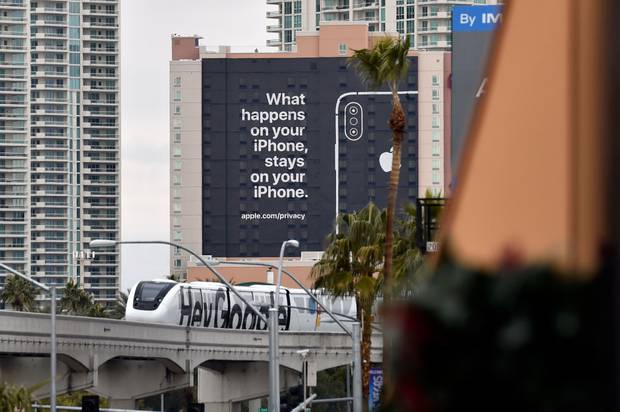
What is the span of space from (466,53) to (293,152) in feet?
493

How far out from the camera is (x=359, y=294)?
154 ft

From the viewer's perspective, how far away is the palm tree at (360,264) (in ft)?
152

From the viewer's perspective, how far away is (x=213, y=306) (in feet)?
266

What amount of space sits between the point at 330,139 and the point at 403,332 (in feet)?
590

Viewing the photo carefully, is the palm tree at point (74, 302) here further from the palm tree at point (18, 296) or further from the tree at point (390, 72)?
the tree at point (390, 72)

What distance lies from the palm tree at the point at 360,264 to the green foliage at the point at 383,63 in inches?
355

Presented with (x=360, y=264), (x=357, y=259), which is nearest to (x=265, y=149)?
(x=357, y=259)

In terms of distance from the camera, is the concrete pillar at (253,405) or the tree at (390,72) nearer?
the tree at (390,72)

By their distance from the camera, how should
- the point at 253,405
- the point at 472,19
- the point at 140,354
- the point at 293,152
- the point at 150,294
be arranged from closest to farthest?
1. the point at 472,19
2. the point at 140,354
3. the point at 150,294
4. the point at 253,405
5. the point at 293,152

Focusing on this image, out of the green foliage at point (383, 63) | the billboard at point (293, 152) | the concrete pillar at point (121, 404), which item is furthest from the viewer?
the billboard at point (293, 152)

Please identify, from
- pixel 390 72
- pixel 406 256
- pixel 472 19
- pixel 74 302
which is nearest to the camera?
pixel 472 19

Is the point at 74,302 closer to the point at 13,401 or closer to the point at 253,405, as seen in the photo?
the point at 253,405

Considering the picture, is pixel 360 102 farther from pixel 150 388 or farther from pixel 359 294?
pixel 359 294

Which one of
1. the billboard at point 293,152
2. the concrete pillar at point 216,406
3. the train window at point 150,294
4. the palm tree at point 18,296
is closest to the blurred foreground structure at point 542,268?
the train window at point 150,294
